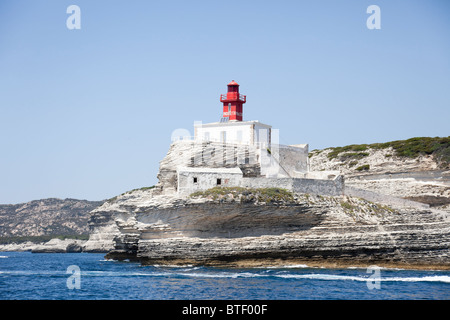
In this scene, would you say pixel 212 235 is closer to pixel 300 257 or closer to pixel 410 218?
pixel 300 257

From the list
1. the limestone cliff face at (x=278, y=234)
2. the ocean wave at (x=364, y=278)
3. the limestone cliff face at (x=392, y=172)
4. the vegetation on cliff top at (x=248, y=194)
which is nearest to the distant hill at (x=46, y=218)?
the limestone cliff face at (x=392, y=172)

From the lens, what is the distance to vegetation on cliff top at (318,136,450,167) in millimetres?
56844

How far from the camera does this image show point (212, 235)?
36.5 meters

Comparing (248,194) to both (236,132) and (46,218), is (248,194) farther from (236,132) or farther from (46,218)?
(46,218)

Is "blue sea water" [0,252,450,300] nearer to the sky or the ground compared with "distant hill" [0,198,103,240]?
nearer to the sky

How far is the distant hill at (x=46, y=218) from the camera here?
14200 cm

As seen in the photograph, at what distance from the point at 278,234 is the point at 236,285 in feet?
31.2

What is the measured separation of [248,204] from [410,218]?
10.6 metres

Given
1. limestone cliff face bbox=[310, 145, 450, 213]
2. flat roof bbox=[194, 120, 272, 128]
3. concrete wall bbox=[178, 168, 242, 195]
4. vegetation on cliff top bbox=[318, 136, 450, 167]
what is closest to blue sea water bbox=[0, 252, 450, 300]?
concrete wall bbox=[178, 168, 242, 195]

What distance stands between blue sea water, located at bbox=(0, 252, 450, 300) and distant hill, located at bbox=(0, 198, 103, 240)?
107m

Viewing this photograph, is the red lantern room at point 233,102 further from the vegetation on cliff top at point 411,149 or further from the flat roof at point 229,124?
the vegetation on cliff top at point 411,149

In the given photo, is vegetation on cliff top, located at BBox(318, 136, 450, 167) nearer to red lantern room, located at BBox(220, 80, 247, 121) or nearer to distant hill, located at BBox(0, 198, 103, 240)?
red lantern room, located at BBox(220, 80, 247, 121)

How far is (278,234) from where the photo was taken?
3647 centimetres

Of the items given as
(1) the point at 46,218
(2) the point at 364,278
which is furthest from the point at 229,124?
(1) the point at 46,218
